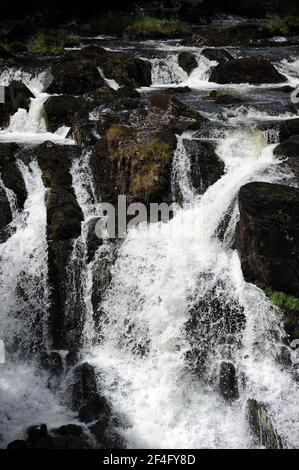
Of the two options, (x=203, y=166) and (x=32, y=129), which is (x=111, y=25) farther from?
(x=203, y=166)

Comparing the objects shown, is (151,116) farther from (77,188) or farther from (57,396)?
(57,396)

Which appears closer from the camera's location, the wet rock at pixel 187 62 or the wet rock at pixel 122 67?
the wet rock at pixel 122 67

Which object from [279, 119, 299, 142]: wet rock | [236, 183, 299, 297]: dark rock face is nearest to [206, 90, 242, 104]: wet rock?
[279, 119, 299, 142]: wet rock

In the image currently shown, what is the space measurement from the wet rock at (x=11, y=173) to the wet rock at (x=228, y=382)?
6.07 m

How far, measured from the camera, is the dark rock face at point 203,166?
1218 cm

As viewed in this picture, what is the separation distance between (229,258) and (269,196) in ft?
5.02

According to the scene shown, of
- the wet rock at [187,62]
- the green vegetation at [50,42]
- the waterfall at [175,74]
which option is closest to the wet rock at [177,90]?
the waterfall at [175,74]

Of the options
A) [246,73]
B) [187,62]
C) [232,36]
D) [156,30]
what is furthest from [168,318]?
[156,30]

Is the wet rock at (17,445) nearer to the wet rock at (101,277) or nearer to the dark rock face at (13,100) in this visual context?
the wet rock at (101,277)

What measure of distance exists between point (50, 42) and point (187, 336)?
738 inches

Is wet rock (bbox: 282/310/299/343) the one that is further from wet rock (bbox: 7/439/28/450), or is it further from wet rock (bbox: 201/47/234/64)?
wet rock (bbox: 201/47/234/64)

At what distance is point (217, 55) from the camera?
21453mm

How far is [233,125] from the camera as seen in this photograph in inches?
543

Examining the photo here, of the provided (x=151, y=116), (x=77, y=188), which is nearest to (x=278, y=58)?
(x=151, y=116)
